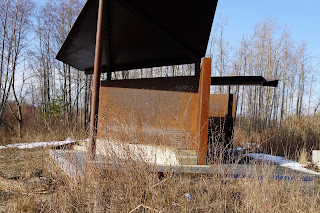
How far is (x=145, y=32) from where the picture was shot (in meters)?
5.46

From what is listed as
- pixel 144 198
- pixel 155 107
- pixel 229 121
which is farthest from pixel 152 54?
pixel 144 198

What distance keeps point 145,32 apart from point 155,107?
202 cm

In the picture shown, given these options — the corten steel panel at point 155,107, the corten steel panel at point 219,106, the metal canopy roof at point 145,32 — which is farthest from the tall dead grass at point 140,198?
the corten steel panel at point 219,106

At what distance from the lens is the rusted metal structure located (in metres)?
4.23

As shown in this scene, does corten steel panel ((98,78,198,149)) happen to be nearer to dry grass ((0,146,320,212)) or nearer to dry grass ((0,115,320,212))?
dry grass ((0,115,320,212))

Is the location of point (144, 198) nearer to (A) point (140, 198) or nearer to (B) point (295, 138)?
(A) point (140, 198)

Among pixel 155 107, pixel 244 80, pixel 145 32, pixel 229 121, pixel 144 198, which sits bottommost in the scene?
pixel 144 198

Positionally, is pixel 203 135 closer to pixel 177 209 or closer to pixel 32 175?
pixel 177 209

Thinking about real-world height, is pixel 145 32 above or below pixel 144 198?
above

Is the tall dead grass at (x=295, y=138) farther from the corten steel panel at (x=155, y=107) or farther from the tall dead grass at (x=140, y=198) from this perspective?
the tall dead grass at (x=140, y=198)

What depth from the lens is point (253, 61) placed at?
22.4 meters

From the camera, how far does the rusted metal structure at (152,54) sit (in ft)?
13.9

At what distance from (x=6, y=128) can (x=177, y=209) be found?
575 inches

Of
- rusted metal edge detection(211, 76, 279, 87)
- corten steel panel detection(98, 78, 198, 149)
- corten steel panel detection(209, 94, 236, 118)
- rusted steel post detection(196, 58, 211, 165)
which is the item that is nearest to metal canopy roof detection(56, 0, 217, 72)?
corten steel panel detection(98, 78, 198, 149)
